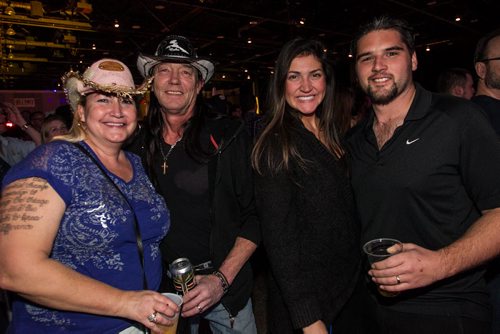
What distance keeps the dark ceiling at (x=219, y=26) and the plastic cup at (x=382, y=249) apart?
5.98 m

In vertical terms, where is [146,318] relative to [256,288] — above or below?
above

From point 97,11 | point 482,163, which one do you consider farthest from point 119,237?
point 97,11

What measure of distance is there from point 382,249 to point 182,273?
0.99 meters

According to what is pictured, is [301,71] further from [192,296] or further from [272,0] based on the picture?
[272,0]

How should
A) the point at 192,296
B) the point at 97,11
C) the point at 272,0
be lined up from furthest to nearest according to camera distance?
the point at 97,11 → the point at 272,0 → the point at 192,296

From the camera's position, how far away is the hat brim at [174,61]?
2701mm

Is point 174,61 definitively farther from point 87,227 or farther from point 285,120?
point 87,227

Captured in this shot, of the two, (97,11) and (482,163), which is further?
(97,11)

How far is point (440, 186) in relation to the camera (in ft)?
6.23

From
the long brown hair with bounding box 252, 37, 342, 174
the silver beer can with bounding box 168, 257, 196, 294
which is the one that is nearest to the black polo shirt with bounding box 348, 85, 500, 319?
the long brown hair with bounding box 252, 37, 342, 174

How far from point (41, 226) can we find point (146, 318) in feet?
1.99

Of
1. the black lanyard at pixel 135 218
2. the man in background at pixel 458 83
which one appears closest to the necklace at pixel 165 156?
the black lanyard at pixel 135 218

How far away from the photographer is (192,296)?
2203 millimetres

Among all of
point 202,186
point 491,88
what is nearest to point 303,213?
point 202,186
